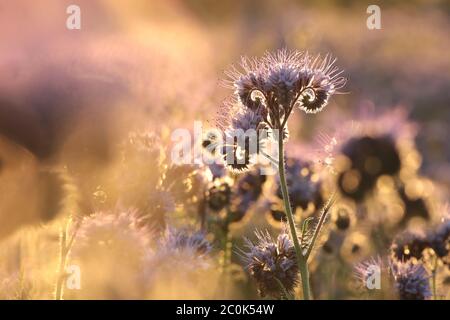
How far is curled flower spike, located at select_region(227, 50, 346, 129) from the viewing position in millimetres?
4469

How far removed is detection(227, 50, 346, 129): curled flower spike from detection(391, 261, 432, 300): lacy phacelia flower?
4.60 feet

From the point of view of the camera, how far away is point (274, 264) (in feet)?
14.8

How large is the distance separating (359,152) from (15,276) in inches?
106

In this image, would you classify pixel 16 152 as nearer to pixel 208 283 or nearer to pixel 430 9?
pixel 208 283

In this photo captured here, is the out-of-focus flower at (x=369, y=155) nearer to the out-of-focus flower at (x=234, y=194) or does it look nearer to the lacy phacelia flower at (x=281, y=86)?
the lacy phacelia flower at (x=281, y=86)

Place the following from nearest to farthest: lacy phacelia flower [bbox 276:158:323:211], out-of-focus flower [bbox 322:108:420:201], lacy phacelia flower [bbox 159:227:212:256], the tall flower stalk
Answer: the tall flower stalk < out-of-focus flower [bbox 322:108:420:201] < lacy phacelia flower [bbox 159:227:212:256] < lacy phacelia flower [bbox 276:158:323:211]

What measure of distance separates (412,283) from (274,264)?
3.96 feet

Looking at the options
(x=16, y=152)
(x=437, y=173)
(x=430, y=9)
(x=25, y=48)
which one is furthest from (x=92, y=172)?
(x=430, y=9)

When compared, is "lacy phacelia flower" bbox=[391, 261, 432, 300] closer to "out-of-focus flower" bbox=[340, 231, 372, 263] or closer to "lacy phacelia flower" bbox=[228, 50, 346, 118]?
"lacy phacelia flower" bbox=[228, 50, 346, 118]

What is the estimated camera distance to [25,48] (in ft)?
20.7

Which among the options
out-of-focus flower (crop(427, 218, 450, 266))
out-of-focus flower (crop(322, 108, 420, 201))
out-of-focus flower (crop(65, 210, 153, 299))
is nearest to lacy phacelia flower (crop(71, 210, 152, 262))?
out-of-focus flower (crop(65, 210, 153, 299))

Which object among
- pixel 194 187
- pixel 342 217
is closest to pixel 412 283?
pixel 342 217
